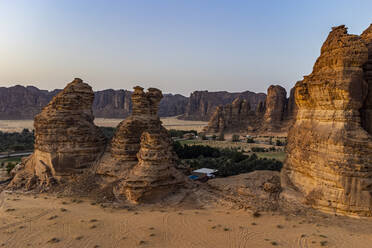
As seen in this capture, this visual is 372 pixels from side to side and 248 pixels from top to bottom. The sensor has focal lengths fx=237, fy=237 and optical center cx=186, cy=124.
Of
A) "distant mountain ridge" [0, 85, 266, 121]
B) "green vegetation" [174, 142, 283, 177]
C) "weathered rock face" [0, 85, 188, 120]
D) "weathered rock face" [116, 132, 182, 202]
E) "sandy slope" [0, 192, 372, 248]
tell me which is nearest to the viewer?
"sandy slope" [0, 192, 372, 248]

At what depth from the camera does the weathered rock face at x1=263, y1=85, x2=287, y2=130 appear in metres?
69.8

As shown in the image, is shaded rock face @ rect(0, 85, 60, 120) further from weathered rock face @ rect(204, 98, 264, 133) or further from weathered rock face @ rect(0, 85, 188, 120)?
weathered rock face @ rect(204, 98, 264, 133)

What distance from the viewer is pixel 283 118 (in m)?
70.9

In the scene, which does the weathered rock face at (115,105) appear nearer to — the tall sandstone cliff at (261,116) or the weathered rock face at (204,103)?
the weathered rock face at (204,103)

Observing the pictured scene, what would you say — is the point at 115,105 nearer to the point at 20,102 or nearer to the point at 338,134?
the point at 20,102

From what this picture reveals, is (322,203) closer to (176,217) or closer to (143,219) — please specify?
(176,217)

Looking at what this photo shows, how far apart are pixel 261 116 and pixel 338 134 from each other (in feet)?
217

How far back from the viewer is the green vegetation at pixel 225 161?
992 inches

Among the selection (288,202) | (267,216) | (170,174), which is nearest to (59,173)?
(170,174)

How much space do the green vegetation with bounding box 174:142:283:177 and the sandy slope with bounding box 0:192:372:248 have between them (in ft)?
37.5

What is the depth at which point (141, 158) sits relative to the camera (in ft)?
48.6

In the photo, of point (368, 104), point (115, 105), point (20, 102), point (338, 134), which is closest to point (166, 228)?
point (338, 134)

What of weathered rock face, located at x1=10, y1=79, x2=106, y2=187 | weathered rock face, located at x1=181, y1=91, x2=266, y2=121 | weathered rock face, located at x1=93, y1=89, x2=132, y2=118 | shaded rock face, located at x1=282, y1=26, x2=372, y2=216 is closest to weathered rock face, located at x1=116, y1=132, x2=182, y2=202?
weathered rock face, located at x1=10, y1=79, x2=106, y2=187

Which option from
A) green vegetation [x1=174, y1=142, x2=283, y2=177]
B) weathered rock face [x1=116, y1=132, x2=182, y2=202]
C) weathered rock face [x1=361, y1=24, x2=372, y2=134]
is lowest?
green vegetation [x1=174, y1=142, x2=283, y2=177]
